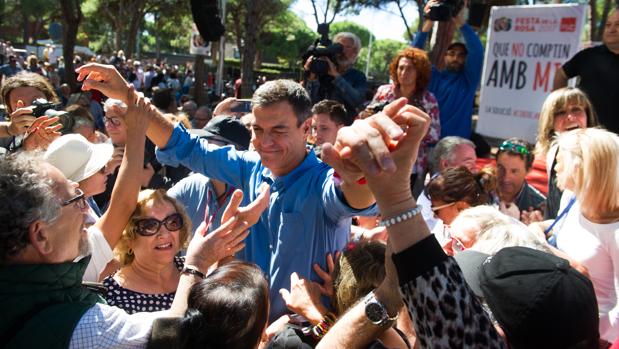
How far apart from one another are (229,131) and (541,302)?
117 inches

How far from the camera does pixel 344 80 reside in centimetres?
510

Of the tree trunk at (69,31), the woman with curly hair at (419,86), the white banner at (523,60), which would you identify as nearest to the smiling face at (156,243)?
the woman with curly hair at (419,86)

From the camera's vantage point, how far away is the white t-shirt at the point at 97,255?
2164mm

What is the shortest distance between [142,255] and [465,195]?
74.9 inches

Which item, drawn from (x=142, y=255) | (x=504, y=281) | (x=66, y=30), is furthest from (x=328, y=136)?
(x=66, y=30)

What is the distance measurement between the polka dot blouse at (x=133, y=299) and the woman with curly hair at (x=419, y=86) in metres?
2.75

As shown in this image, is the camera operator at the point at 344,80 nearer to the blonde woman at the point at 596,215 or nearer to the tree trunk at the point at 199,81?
the blonde woman at the point at 596,215

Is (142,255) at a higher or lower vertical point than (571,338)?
lower

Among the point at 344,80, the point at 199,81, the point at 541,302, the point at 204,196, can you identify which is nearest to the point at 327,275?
the point at 541,302

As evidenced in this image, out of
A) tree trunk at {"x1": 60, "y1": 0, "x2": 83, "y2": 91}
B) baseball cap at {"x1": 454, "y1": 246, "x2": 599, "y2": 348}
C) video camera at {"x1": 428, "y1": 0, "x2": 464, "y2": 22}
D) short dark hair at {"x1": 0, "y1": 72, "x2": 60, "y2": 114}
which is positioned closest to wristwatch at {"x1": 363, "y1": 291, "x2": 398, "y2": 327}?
baseball cap at {"x1": 454, "y1": 246, "x2": 599, "y2": 348}

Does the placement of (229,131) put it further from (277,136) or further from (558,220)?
(558,220)

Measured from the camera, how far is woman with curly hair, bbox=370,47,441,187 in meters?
4.60

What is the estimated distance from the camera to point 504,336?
1.33m

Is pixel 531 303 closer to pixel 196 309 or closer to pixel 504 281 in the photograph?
pixel 504 281
